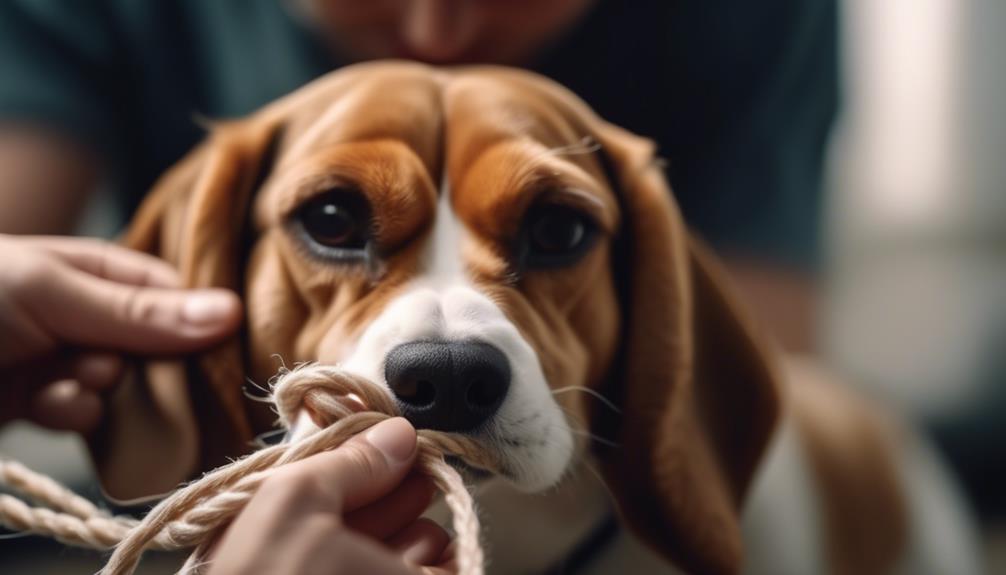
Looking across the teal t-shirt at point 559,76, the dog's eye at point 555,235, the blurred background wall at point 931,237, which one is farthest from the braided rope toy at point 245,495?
the blurred background wall at point 931,237

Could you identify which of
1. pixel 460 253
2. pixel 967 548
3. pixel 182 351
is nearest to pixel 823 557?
pixel 967 548

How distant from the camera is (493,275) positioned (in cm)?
89

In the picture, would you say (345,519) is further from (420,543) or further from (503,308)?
(503,308)

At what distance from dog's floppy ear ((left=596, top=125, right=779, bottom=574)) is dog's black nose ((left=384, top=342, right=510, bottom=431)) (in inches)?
10.9

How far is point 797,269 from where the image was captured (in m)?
1.40

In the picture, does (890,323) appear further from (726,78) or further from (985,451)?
(726,78)

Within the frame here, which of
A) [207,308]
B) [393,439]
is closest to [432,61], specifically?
[207,308]

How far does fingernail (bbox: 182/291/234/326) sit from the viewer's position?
2.95 feet

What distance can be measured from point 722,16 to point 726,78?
0.09 m

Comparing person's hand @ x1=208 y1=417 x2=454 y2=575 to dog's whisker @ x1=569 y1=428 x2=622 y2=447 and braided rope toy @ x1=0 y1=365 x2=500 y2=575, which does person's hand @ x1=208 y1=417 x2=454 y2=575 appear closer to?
braided rope toy @ x1=0 y1=365 x2=500 y2=575

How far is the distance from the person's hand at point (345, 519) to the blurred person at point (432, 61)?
1.97ft

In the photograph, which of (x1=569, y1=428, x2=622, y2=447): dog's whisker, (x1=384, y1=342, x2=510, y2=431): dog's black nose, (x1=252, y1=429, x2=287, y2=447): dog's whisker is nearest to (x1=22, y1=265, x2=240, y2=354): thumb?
(x1=252, y1=429, x2=287, y2=447): dog's whisker

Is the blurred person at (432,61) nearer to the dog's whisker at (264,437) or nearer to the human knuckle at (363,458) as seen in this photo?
the dog's whisker at (264,437)

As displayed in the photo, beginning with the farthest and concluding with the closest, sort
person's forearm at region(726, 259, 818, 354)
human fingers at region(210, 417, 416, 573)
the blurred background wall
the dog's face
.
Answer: the blurred background wall
person's forearm at region(726, 259, 818, 354)
the dog's face
human fingers at region(210, 417, 416, 573)
